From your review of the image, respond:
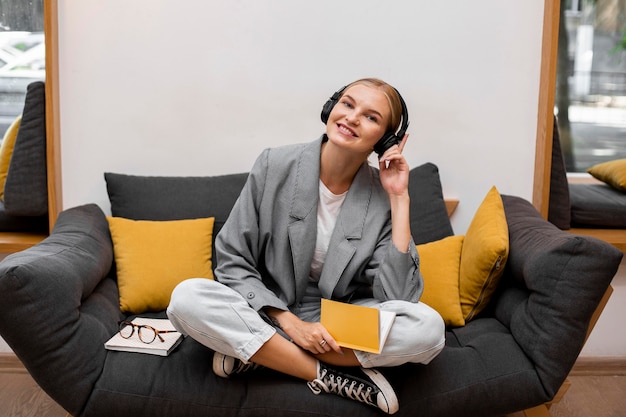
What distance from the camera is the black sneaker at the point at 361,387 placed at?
1973 millimetres

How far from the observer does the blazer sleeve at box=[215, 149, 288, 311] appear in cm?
215

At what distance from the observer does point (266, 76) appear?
9.65 feet

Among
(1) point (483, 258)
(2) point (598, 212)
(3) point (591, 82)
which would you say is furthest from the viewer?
(3) point (591, 82)

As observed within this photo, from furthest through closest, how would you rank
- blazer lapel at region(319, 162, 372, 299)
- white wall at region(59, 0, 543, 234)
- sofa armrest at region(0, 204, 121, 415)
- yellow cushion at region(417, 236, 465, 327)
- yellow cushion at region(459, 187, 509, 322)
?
white wall at region(59, 0, 543, 234) → yellow cushion at region(417, 236, 465, 327) → yellow cushion at region(459, 187, 509, 322) → blazer lapel at region(319, 162, 372, 299) → sofa armrest at region(0, 204, 121, 415)

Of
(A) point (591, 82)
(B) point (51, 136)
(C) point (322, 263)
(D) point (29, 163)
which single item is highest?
(A) point (591, 82)

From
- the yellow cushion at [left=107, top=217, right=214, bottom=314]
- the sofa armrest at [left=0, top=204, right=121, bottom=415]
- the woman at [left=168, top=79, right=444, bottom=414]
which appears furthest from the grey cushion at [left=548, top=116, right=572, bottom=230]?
the sofa armrest at [left=0, top=204, right=121, bottom=415]

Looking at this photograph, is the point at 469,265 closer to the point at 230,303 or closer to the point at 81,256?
the point at 230,303

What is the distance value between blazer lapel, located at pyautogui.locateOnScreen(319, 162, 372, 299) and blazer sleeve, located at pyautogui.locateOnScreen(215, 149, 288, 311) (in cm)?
17

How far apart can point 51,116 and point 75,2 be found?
47 cm

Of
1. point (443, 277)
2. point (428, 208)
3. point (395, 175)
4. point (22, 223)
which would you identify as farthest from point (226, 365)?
point (22, 223)

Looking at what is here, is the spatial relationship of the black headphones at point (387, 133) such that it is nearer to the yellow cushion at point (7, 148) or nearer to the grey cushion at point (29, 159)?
the grey cushion at point (29, 159)

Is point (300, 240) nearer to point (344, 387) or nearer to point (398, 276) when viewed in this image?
point (398, 276)

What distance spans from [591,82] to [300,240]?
1992mm

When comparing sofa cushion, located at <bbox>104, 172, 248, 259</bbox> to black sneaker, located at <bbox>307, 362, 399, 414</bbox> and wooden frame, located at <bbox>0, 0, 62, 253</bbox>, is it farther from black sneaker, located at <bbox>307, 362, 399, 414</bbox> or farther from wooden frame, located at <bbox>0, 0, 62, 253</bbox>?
black sneaker, located at <bbox>307, 362, 399, 414</bbox>
